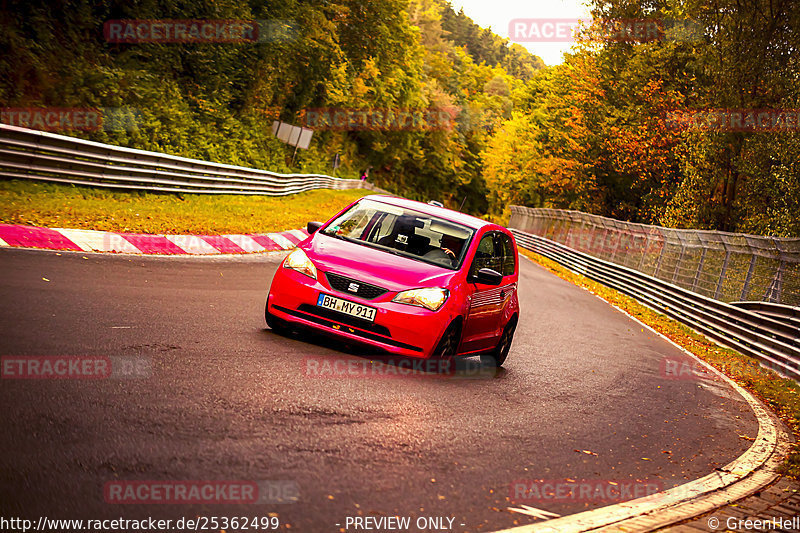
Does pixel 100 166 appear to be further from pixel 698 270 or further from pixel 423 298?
pixel 698 270

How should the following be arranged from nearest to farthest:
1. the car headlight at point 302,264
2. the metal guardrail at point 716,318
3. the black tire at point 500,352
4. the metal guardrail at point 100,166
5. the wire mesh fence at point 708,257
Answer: the car headlight at point 302,264 → the black tire at point 500,352 → the metal guardrail at point 716,318 → the metal guardrail at point 100,166 → the wire mesh fence at point 708,257

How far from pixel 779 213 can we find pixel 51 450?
87.0ft

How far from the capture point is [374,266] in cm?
828

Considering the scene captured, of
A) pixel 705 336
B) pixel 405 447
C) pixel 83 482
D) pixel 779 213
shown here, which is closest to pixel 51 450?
pixel 83 482

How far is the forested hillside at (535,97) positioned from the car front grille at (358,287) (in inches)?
580

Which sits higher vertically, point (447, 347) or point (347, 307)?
point (347, 307)

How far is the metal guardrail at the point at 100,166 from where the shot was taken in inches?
602

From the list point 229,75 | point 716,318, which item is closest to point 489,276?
point 716,318

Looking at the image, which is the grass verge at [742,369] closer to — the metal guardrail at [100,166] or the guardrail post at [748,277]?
the guardrail post at [748,277]

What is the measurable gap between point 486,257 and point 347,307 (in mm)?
2188

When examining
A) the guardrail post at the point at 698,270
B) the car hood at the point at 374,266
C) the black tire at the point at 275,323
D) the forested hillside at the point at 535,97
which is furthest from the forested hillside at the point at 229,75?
the guardrail post at the point at 698,270

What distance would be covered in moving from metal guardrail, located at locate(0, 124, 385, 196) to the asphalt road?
5.32m

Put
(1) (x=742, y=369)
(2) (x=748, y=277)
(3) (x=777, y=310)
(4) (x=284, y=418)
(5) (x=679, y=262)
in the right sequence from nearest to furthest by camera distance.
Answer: (4) (x=284, y=418)
(1) (x=742, y=369)
(3) (x=777, y=310)
(2) (x=748, y=277)
(5) (x=679, y=262)

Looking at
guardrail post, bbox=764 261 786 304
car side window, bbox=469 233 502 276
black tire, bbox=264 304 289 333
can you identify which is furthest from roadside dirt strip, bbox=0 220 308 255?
guardrail post, bbox=764 261 786 304
